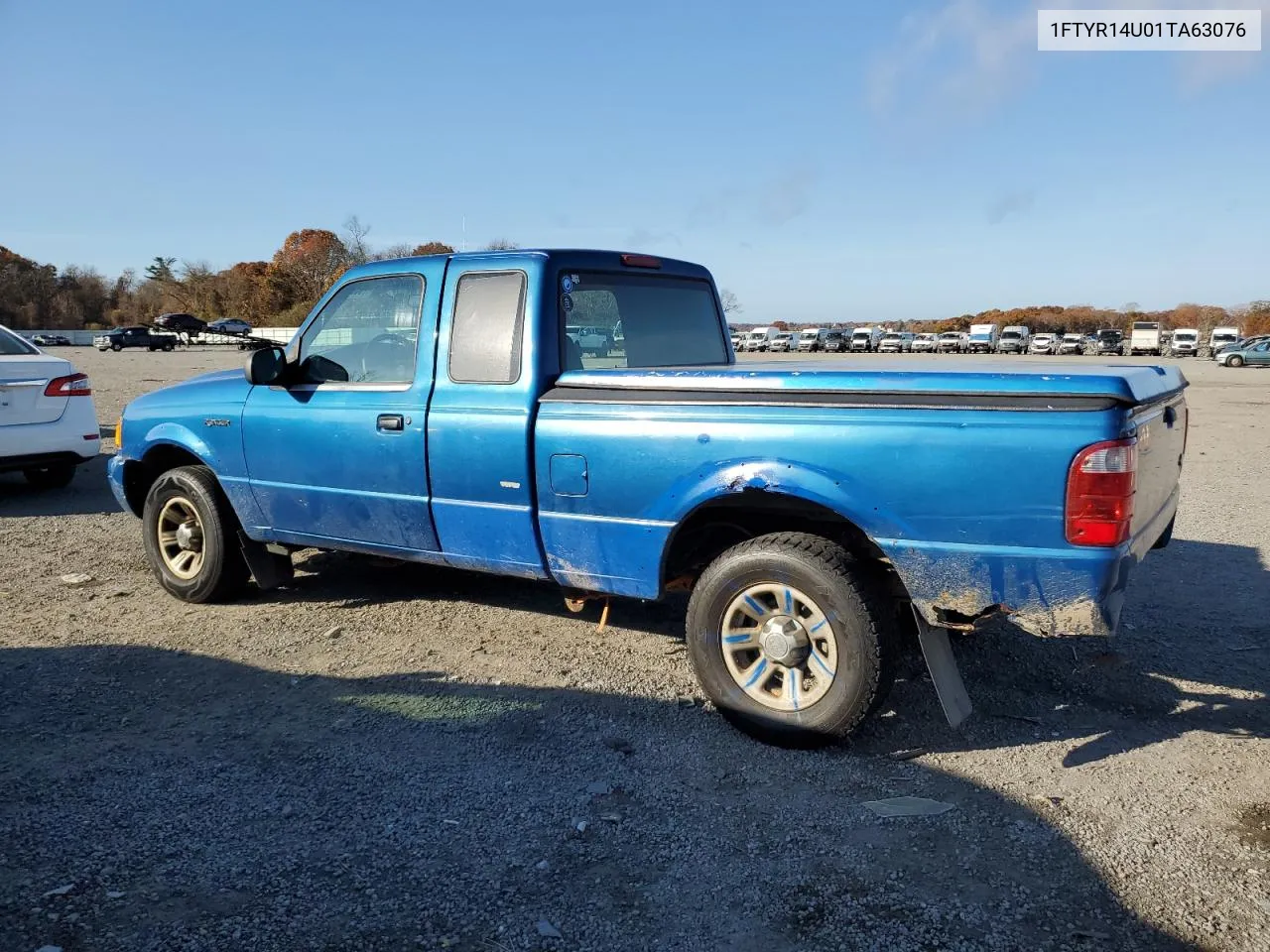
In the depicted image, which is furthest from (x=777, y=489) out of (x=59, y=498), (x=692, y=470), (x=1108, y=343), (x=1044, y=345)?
(x=1108, y=343)

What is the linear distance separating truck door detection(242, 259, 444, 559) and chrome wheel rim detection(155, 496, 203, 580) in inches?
28.1

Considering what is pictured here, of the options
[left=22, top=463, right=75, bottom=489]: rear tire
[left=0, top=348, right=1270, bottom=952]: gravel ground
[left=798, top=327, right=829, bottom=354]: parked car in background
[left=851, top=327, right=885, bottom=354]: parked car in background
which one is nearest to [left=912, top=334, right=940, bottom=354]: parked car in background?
[left=851, top=327, right=885, bottom=354]: parked car in background

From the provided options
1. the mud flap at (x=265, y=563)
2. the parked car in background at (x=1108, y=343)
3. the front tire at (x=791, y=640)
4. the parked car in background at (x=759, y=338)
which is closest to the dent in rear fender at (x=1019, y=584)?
the front tire at (x=791, y=640)

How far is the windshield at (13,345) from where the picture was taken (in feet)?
30.8

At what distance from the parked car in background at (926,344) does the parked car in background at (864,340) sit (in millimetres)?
2745

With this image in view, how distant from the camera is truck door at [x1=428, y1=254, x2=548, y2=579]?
4.50 meters

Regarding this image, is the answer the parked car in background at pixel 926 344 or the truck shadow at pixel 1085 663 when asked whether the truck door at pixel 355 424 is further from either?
the parked car in background at pixel 926 344

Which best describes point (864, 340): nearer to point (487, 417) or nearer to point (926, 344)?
point (926, 344)

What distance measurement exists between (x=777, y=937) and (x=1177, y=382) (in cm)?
306

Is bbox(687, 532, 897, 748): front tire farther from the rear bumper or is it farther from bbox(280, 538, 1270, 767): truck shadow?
bbox(280, 538, 1270, 767): truck shadow

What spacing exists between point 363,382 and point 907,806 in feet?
11.2

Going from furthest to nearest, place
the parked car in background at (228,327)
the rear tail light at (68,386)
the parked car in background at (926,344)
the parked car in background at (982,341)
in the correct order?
1. the parked car in background at (926,344)
2. the parked car in background at (982,341)
3. the rear tail light at (68,386)
4. the parked car in background at (228,327)

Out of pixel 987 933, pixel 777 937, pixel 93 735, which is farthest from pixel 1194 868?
pixel 93 735

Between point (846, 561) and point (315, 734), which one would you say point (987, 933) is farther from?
point (315, 734)
